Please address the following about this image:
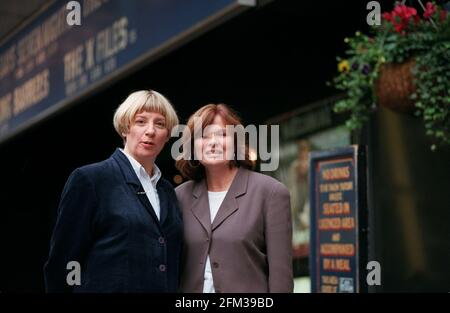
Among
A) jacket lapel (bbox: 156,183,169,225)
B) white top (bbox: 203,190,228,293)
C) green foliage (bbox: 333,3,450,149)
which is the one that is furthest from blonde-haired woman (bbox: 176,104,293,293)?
green foliage (bbox: 333,3,450,149)

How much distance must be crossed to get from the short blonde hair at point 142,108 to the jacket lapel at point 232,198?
278mm

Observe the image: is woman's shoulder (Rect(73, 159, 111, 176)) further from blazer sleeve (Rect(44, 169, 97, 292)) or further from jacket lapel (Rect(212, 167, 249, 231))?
jacket lapel (Rect(212, 167, 249, 231))

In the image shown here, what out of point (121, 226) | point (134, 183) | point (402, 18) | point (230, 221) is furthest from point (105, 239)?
point (402, 18)

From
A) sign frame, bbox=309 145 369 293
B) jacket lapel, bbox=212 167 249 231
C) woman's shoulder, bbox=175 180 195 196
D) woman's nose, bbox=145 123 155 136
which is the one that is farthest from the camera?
sign frame, bbox=309 145 369 293

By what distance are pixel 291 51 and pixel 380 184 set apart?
4.15ft

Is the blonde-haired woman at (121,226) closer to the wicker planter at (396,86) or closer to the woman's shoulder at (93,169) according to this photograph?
the woman's shoulder at (93,169)

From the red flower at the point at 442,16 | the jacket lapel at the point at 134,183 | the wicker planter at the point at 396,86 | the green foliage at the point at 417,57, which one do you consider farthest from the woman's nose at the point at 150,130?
the red flower at the point at 442,16

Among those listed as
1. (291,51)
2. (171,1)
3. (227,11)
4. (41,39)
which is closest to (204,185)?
(227,11)

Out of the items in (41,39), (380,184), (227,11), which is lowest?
(380,184)

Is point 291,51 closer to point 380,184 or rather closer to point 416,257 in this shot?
point 380,184

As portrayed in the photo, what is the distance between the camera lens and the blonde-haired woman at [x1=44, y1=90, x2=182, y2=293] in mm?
2086

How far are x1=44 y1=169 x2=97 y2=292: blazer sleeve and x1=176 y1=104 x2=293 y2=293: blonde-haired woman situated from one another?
1.18ft

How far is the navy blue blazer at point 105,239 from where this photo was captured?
2.08 metres

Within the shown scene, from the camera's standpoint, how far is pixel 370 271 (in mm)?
4770
